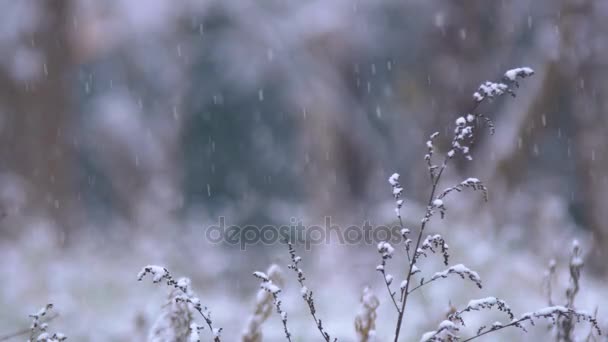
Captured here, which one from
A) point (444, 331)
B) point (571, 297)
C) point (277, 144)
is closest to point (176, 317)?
point (444, 331)

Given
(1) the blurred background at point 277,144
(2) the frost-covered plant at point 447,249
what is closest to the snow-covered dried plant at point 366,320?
(2) the frost-covered plant at point 447,249

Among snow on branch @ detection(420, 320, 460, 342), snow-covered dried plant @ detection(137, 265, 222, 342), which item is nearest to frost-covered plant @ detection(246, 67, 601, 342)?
snow on branch @ detection(420, 320, 460, 342)

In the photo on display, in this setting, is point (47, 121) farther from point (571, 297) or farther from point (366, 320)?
point (571, 297)

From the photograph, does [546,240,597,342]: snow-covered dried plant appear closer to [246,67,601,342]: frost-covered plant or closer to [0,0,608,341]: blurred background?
[246,67,601,342]: frost-covered plant

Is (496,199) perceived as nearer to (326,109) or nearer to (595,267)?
(595,267)

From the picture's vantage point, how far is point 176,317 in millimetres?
2229

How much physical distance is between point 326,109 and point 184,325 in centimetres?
809

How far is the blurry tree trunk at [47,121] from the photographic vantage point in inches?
343

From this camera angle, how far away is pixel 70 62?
888cm

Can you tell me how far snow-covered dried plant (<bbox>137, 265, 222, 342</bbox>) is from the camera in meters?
2.10

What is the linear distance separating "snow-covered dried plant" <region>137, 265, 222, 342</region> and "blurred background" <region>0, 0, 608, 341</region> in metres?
1.29

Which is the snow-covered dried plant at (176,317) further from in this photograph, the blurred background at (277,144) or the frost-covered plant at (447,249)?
the blurred background at (277,144)

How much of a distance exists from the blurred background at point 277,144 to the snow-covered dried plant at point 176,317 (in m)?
1.29

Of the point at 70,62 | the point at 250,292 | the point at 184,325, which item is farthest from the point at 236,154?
the point at 184,325
